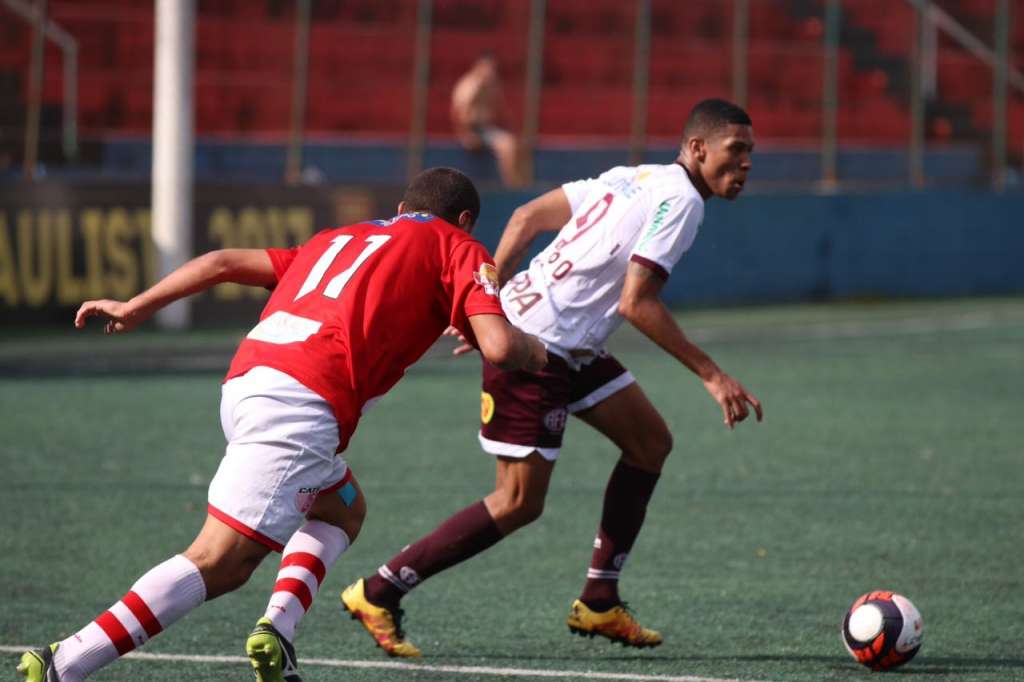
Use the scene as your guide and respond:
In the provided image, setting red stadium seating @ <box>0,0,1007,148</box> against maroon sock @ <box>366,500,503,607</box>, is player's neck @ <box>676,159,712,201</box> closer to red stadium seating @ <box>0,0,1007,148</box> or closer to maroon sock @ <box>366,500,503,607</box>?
maroon sock @ <box>366,500,503,607</box>

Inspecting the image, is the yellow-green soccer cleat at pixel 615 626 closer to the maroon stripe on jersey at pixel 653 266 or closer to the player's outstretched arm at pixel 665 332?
the player's outstretched arm at pixel 665 332

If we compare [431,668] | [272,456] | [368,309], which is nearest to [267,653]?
[272,456]

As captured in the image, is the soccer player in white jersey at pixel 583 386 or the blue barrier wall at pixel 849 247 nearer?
the soccer player in white jersey at pixel 583 386

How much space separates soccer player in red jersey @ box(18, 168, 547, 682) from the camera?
14.8 feet

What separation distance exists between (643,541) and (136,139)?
12.8m

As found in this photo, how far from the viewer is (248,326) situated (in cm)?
1744

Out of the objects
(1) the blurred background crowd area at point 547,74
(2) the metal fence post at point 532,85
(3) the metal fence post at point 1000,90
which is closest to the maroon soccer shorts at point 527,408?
(1) the blurred background crowd area at point 547,74

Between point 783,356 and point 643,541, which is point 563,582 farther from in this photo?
point 783,356

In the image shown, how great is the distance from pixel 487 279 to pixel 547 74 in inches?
747

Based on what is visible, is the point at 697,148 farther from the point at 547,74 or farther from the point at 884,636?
the point at 547,74

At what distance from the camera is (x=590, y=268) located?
19.9 feet

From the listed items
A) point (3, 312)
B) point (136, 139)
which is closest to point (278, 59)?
point (136, 139)

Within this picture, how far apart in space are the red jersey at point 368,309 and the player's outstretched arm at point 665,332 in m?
0.87

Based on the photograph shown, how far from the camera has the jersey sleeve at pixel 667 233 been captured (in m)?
5.64
